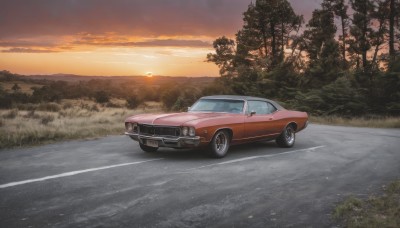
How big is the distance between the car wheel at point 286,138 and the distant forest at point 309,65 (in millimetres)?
15409

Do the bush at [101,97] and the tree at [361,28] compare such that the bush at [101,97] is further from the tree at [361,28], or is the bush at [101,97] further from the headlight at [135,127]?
the headlight at [135,127]

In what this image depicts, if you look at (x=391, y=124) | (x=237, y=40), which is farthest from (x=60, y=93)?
(x=391, y=124)

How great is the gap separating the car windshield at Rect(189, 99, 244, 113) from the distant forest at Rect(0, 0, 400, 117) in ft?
56.9

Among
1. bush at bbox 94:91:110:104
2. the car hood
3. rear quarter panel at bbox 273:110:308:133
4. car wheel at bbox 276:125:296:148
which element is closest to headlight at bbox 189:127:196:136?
the car hood

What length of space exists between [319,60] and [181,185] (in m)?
27.1

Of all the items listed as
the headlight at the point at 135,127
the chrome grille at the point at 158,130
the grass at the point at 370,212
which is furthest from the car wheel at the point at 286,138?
the grass at the point at 370,212

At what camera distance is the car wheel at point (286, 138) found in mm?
11023

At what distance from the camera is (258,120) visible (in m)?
9.99

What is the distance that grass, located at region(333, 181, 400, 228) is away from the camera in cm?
451

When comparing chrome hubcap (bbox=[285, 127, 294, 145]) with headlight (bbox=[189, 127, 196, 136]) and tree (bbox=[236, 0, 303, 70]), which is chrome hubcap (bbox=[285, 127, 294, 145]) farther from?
tree (bbox=[236, 0, 303, 70])

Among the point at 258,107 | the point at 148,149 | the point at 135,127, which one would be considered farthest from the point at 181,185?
the point at 258,107

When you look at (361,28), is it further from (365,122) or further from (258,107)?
(258,107)

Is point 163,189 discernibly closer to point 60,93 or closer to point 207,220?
point 207,220

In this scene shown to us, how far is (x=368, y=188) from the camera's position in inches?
254
